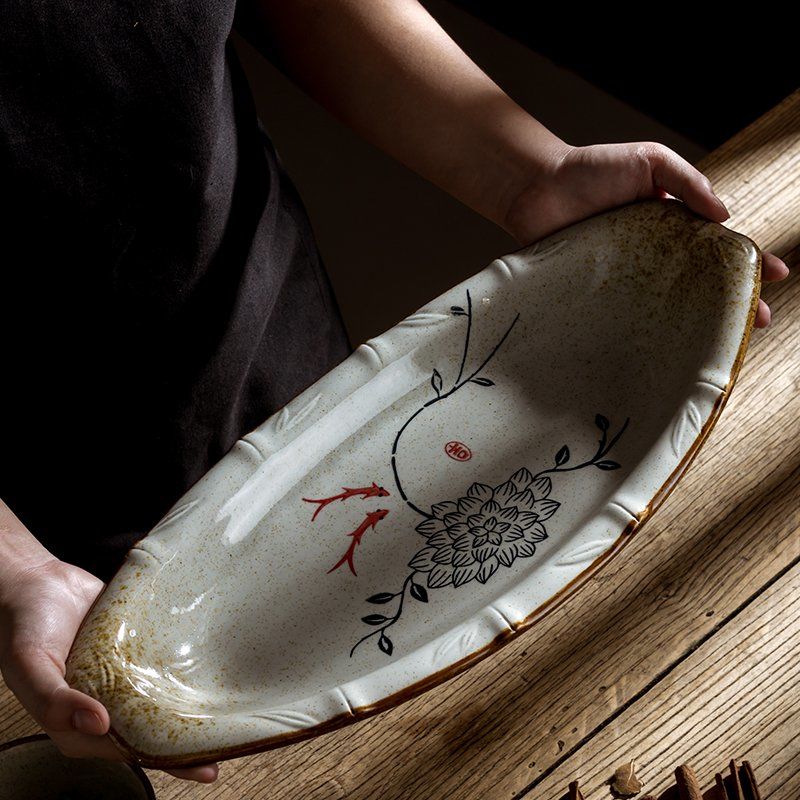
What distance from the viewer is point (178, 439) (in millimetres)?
Answer: 768

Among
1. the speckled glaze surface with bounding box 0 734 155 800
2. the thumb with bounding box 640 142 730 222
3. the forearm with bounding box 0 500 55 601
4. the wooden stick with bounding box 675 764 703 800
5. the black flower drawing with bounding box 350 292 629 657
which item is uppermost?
the thumb with bounding box 640 142 730 222

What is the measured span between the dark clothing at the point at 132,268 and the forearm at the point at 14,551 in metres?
0.14

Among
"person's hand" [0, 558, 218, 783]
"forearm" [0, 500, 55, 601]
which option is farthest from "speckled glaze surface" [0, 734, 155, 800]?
"forearm" [0, 500, 55, 601]

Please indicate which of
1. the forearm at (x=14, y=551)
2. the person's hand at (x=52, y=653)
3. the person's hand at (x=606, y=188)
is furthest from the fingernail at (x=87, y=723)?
the person's hand at (x=606, y=188)

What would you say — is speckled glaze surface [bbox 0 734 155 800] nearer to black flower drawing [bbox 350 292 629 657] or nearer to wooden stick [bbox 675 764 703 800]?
black flower drawing [bbox 350 292 629 657]

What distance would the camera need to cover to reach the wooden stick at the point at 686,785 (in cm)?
47

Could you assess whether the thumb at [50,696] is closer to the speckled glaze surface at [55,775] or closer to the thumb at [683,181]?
the speckled glaze surface at [55,775]

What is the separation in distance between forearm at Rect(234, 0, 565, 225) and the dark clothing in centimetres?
7

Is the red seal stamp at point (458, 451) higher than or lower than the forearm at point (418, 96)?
lower

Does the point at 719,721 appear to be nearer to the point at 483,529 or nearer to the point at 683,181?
the point at 483,529

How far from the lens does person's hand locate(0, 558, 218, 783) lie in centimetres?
48

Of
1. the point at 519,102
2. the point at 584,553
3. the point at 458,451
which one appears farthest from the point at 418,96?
the point at 519,102

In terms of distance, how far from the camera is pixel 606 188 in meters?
0.67

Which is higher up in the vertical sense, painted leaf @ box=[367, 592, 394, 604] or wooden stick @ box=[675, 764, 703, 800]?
wooden stick @ box=[675, 764, 703, 800]
